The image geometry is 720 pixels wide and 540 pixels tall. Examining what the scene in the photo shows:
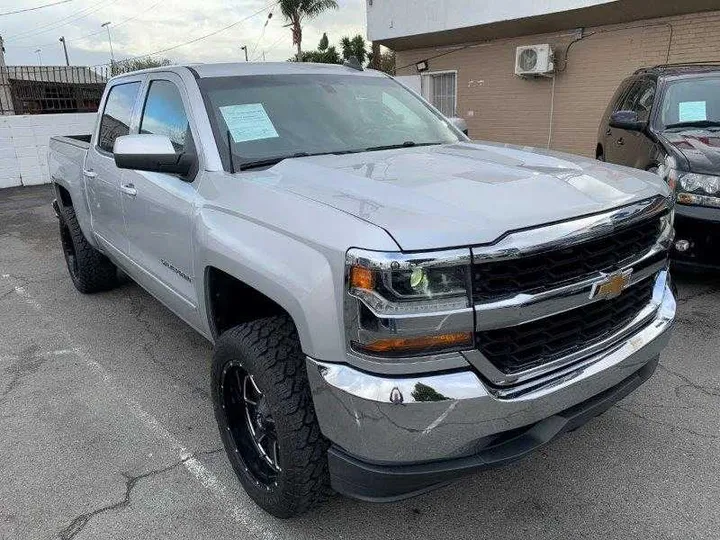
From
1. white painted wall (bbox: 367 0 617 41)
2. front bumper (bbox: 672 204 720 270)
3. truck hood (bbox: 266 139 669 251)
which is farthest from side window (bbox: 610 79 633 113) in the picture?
truck hood (bbox: 266 139 669 251)

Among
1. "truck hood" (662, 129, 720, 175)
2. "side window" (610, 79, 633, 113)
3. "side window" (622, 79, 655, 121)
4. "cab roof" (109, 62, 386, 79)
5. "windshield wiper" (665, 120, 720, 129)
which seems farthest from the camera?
"side window" (610, 79, 633, 113)

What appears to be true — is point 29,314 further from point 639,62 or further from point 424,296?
point 639,62

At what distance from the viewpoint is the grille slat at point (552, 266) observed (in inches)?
74.1

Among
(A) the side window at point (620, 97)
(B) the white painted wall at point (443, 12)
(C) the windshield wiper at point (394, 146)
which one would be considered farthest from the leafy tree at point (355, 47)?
(C) the windshield wiper at point (394, 146)

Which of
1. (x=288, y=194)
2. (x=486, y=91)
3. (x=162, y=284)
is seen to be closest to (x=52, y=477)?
(x=162, y=284)

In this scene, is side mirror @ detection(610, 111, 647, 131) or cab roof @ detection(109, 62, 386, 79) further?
side mirror @ detection(610, 111, 647, 131)

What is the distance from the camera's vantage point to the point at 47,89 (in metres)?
13.6

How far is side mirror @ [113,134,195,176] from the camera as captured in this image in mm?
2779

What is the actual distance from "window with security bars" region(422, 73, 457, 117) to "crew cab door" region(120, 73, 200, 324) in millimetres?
11665

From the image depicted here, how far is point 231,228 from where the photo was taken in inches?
97.9

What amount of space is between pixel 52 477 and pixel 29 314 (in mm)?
2709

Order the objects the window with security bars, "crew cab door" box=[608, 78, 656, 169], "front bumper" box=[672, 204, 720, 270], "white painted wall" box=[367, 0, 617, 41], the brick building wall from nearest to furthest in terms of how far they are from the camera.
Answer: "front bumper" box=[672, 204, 720, 270] < "crew cab door" box=[608, 78, 656, 169] < the brick building wall < "white painted wall" box=[367, 0, 617, 41] < the window with security bars

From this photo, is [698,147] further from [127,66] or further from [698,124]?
[127,66]

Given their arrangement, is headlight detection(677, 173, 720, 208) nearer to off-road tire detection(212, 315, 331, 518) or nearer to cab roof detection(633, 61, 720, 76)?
cab roof detection(633, 61, 720, 76)
